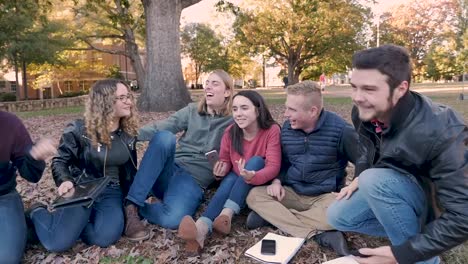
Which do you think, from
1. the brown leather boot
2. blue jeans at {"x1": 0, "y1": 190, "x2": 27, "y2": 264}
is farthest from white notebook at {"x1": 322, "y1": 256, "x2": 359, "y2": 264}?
blue jeans at {"x1": 0, "y1": 190, "x2": 27, "y2": 264}

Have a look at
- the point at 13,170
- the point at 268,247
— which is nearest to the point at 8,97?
the point at 13,170

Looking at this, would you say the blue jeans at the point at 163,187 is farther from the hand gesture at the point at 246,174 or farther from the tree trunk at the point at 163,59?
the tree trunk at the point at 163,59

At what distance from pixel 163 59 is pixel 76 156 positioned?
976 centimetres

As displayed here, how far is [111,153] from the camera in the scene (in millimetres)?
3477

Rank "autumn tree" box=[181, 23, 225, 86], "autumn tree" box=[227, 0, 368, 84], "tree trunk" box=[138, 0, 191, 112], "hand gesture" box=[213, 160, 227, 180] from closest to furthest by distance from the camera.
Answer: "hand gesture" box=[213, 160, 227, 180] → "tree trunk" box=[138, 0, 191, 112] → "autumn tree" box=[227, 0, 368, 84] → "autumn tree" box=[181, 23, 225, 86]

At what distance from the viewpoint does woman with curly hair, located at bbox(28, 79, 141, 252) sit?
319 cm

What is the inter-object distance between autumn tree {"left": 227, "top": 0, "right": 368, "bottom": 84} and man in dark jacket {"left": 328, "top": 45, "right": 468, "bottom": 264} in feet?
90.3

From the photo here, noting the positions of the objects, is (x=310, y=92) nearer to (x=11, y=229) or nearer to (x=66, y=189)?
(x=66, y=189)

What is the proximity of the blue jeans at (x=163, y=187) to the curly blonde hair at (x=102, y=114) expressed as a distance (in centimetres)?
28

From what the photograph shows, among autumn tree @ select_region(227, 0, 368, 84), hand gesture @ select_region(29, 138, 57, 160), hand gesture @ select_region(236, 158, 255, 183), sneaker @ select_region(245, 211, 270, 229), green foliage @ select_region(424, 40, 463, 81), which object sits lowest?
sneaker @ select_region(245, 211, 270, 229)

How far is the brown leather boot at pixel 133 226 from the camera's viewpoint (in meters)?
3.39

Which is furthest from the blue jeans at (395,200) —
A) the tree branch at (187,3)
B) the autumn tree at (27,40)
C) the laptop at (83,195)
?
the autumn tree at (27,40)

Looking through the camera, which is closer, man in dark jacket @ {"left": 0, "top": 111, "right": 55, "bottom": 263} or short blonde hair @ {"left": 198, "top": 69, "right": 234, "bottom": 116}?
man in dark jacket @ {"left": 0, "top": 111, "right": 55, "bottom": 263}

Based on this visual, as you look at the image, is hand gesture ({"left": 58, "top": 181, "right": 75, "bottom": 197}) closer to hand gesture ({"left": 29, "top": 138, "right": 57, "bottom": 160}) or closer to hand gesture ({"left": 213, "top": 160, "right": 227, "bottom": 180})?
hand gesture ({"left": 29, "top": 138, "right": 57, "bottom": 160})
